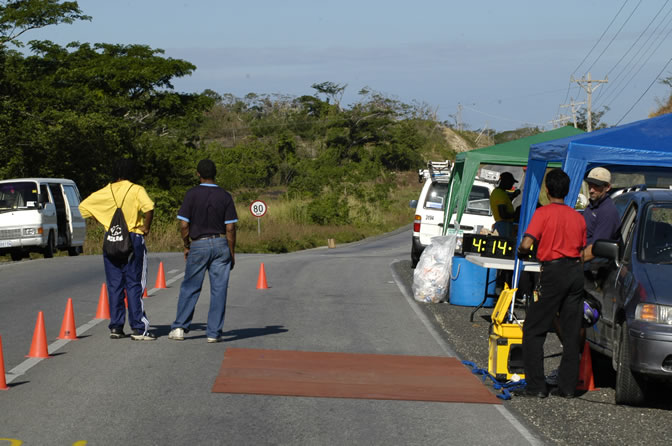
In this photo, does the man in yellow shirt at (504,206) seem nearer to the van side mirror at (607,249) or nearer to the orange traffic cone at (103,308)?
the orange traffic cone at (103,308)

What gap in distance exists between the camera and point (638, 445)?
6.57 m

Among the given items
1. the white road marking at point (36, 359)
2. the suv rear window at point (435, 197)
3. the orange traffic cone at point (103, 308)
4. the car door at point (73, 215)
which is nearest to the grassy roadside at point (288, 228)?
the car door at point (73, 215)

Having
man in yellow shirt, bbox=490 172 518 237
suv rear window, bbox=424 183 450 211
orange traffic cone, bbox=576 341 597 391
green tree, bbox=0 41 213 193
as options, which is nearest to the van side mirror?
orange traffic cone, bbox=576 341 597 391

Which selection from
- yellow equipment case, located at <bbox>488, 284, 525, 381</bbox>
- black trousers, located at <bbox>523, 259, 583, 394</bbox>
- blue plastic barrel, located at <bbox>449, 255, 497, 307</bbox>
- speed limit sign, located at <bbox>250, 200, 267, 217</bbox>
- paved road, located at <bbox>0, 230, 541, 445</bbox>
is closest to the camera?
paved road, located at <bbox>0, 230, 541, 445</bbox>

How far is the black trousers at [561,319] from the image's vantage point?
791cm

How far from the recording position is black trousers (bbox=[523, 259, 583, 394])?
791 cm

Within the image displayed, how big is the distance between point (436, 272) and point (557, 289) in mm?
7193

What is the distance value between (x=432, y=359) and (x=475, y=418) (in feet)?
8.45

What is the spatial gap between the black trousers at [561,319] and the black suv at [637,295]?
0.35 metres

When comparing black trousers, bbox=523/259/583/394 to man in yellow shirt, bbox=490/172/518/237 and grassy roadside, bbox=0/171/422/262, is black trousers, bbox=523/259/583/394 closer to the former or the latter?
man in yellow shirt, bbox=490/172/518/237

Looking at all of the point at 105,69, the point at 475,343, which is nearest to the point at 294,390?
the point at 475,343

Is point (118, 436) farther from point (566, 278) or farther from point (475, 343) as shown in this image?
point (475, 343)

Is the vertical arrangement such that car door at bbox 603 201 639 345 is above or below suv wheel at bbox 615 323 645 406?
above

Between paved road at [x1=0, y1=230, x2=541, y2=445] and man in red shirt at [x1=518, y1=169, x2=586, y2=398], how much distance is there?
639 mm
